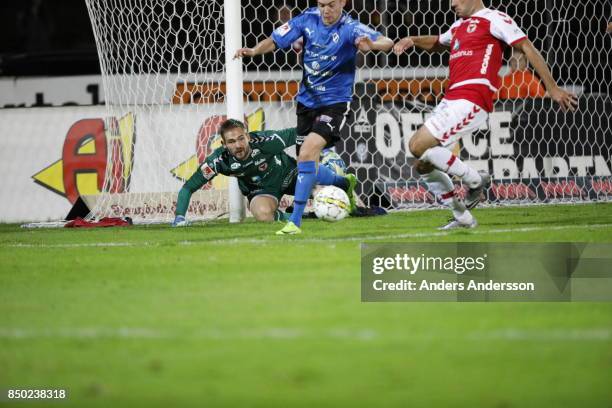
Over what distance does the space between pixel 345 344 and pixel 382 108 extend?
23.6ft

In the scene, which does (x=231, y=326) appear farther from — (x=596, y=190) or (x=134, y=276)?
(x=596, y=190)

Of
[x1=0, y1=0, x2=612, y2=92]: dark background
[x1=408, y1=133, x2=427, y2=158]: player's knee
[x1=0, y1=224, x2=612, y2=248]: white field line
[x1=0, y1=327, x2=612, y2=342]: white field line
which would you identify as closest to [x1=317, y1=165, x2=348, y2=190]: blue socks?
[x1=408, y1=133, x2=427, y2=158]: player's knee

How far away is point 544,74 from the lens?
24.3 feet

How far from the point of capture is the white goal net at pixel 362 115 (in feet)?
33.7

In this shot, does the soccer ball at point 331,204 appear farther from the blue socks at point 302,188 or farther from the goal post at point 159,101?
the goal post at point 159,101

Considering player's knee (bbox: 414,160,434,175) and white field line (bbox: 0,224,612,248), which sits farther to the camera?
player's knee (bbox: 414,160,434,175)

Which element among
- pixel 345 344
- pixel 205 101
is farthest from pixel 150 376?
pixel 205 101

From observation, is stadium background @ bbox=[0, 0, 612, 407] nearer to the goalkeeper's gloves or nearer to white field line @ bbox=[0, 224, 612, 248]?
white field line @ bbox=[0, 224, 612, 248]

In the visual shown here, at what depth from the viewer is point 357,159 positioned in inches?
416

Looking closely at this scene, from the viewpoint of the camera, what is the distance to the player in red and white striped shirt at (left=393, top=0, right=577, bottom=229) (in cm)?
754

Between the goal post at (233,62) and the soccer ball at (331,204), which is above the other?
the goal post at (233,62)

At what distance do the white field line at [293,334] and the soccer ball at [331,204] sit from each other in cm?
472

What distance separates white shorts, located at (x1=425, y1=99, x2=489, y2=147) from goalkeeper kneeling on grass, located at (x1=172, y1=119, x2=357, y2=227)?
180 cm

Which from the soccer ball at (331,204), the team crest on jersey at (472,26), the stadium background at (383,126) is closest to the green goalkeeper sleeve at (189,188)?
the soccer ball at (331,204)
